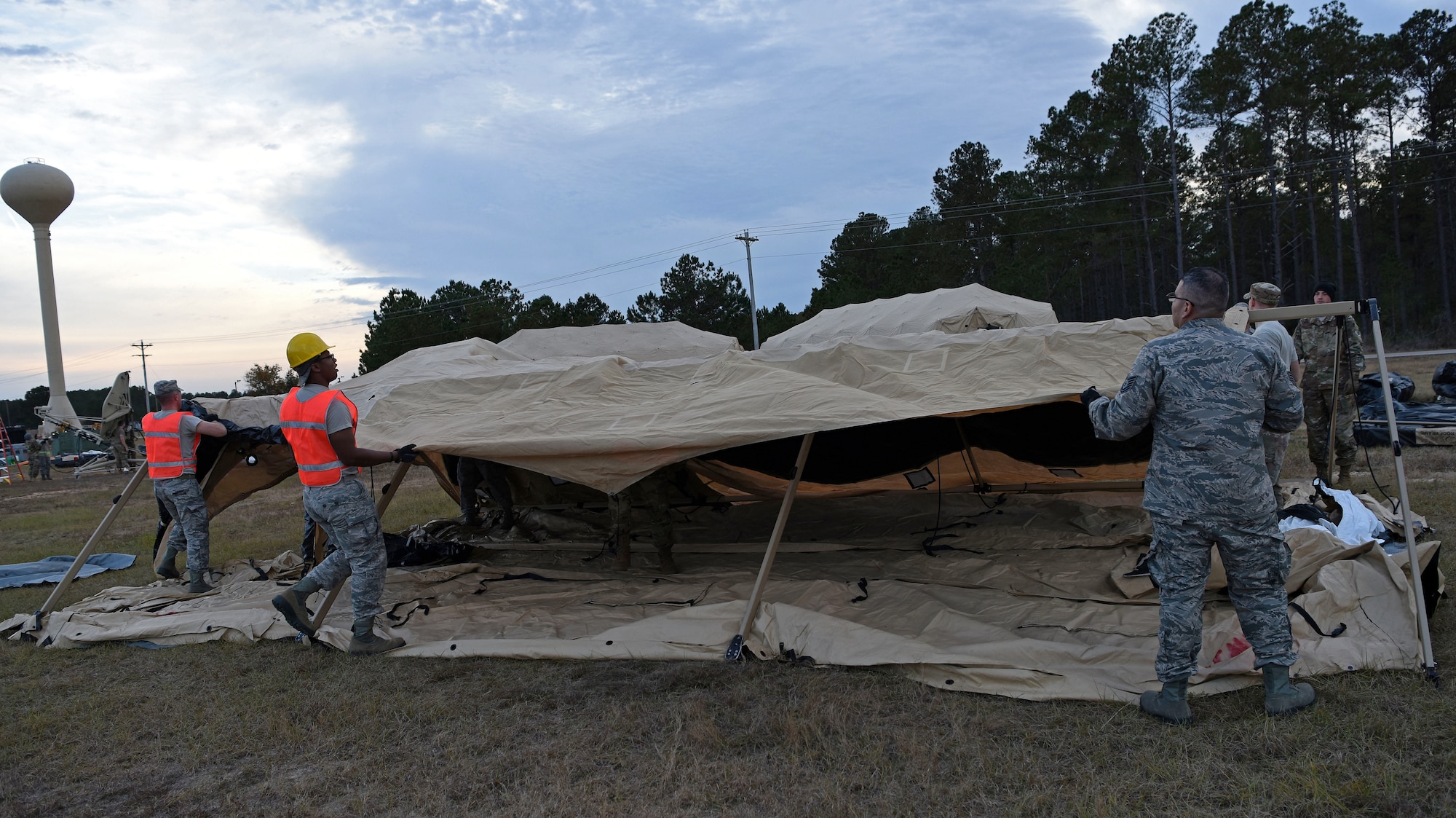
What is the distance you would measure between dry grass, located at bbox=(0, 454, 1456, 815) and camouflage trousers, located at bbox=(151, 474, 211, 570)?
1.83m

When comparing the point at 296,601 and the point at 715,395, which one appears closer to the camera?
the point at 296,601

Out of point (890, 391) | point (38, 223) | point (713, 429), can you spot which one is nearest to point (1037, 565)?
point (890, 391)

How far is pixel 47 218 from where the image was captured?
27969mm

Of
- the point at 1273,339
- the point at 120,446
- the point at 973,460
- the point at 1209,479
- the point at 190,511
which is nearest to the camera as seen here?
the point at 1209,479

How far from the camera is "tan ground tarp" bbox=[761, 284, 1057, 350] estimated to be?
12992 millimetres

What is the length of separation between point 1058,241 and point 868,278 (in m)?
9.00

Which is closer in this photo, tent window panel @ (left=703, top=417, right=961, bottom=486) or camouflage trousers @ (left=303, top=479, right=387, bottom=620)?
camouflage trousers @ (left=303, top=479, right=387, bottom=620)

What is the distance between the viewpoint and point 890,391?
4.94 meters

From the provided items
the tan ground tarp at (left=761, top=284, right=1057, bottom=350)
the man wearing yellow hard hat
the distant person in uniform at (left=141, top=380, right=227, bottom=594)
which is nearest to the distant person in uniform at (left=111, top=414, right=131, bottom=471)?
the tan ground tarp at (left=761, top=284, right=1057, bottom=350)

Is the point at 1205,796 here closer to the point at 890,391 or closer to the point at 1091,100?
the point at 890,391

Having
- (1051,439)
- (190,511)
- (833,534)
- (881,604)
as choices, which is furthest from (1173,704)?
(190,511)

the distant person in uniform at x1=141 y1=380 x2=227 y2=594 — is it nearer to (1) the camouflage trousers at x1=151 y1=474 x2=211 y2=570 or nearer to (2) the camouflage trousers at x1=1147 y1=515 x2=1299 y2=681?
(1) the camouflage trousers at x1=151 y1=474 x2=211 y2=570

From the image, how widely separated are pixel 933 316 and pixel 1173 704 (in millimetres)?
10354

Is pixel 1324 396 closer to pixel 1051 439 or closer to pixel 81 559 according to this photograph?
pixel 1051 439
